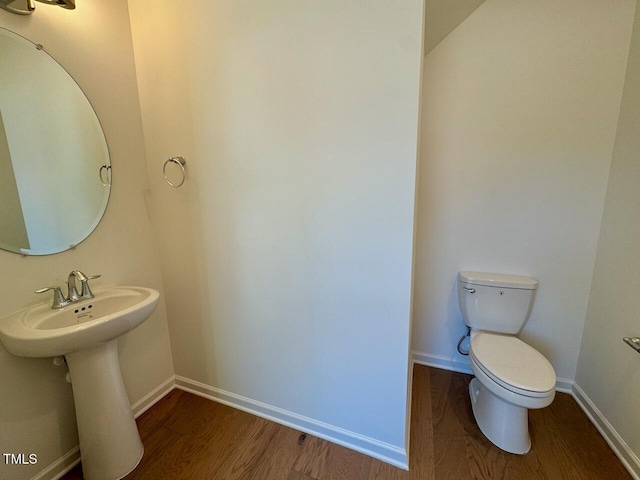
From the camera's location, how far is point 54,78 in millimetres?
1266

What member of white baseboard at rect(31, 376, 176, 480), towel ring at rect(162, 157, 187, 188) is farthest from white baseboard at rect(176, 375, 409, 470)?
towel ring at rect(162, 157, 187, 188)

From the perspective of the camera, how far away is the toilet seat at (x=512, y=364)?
1.28 metres

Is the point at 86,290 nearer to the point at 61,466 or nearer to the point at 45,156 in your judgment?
the point at 45,156

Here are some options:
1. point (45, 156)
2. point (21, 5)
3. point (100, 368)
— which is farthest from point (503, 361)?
point (21, 5)

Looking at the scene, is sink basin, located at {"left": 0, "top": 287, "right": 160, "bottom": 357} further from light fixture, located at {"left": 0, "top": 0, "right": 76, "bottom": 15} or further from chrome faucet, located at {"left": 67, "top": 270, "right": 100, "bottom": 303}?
light fixture, located at {"left": 0, "top": 0, "right": 76, "bottom": 15}

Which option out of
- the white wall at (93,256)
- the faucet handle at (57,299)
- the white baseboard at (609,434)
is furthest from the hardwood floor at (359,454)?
the faucet handle at (57,299)

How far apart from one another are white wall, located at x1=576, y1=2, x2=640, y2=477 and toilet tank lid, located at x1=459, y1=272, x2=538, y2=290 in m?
0.34

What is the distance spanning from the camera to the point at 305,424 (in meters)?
1.56

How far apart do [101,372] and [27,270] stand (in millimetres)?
537

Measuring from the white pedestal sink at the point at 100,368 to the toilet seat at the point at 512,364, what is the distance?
1.66 meters

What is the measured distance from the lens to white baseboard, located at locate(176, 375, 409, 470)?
137 centimetres

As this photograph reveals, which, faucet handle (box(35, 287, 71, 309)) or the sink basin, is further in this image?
faucet handle (box(35, 287, 71, 309))

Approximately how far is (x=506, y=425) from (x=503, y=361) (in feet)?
1.02

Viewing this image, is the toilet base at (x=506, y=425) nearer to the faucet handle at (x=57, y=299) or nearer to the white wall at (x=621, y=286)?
the white wall at (x=621, y=286)
